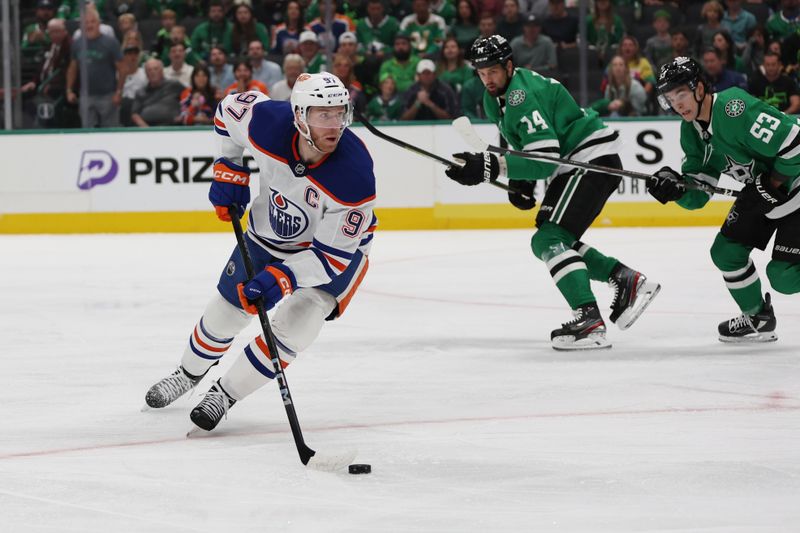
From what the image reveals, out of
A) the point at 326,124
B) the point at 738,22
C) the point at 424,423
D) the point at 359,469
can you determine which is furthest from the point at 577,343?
the point at 738,22

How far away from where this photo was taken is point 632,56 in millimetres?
10164

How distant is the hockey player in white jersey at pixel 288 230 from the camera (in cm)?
351

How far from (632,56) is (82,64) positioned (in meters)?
4.24

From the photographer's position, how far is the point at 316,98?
3.47 m

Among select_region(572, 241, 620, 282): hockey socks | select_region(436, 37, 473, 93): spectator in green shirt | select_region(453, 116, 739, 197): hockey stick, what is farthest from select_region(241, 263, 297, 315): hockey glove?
select_region(436, 37, 473, 93): spectator in green shirt

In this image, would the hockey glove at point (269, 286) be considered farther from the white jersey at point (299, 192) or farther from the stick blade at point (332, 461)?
the stick blade at point (332, 461)

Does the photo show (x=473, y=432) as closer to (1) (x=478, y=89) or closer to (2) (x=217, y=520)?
(2) (x=217, y=520)

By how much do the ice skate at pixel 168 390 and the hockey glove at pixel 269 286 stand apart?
1.92ft

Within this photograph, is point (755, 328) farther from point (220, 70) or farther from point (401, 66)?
point (220, 70)

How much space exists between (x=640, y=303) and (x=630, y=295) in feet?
0.17

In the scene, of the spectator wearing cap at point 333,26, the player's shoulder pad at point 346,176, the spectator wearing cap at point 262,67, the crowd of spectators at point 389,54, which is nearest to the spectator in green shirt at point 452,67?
the crowd of spectators at point 389,54

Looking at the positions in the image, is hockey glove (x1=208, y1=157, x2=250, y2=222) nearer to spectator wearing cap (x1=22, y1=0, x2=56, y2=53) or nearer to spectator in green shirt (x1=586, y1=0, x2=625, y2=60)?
spectator in green shirt (x1=586, y1=0, x2=625, y2=60)

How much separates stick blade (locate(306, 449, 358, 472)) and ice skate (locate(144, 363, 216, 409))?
89 cm

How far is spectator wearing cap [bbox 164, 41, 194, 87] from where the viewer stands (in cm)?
1043
